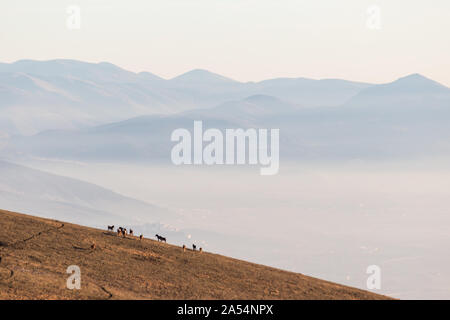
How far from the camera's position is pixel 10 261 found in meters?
57.3

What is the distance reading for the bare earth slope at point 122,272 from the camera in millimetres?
51562

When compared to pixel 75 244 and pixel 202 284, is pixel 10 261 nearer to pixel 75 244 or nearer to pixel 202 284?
pixel 75 244

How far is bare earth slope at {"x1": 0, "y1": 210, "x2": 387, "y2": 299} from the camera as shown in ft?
169

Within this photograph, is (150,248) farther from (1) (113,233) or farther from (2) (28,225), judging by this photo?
(2) (28,225)

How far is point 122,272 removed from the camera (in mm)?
57906
